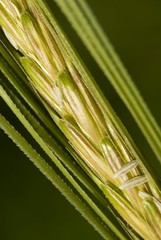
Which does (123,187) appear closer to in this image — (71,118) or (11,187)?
(71,118)

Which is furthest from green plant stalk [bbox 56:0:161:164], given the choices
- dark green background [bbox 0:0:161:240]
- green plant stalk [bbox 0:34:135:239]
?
dark green background [bbox 0:0:161:240]

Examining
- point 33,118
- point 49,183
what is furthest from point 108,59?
point 49,183

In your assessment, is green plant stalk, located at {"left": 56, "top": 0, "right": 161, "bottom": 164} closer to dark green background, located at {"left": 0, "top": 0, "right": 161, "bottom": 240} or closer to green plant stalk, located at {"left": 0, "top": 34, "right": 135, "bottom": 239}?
green plant stalk, located at {"left": 0, "top": 34, "right": 135, "bottom": 239}

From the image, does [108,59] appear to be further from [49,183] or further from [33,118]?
[49,183]

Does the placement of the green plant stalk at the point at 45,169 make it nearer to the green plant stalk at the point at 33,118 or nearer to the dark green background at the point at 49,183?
the green plant stalk at the point at 33,118

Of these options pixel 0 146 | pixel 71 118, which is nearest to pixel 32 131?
pixel 71 118

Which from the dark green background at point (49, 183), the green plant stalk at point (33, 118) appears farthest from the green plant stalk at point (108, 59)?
the dark green background at point (49, 183)
